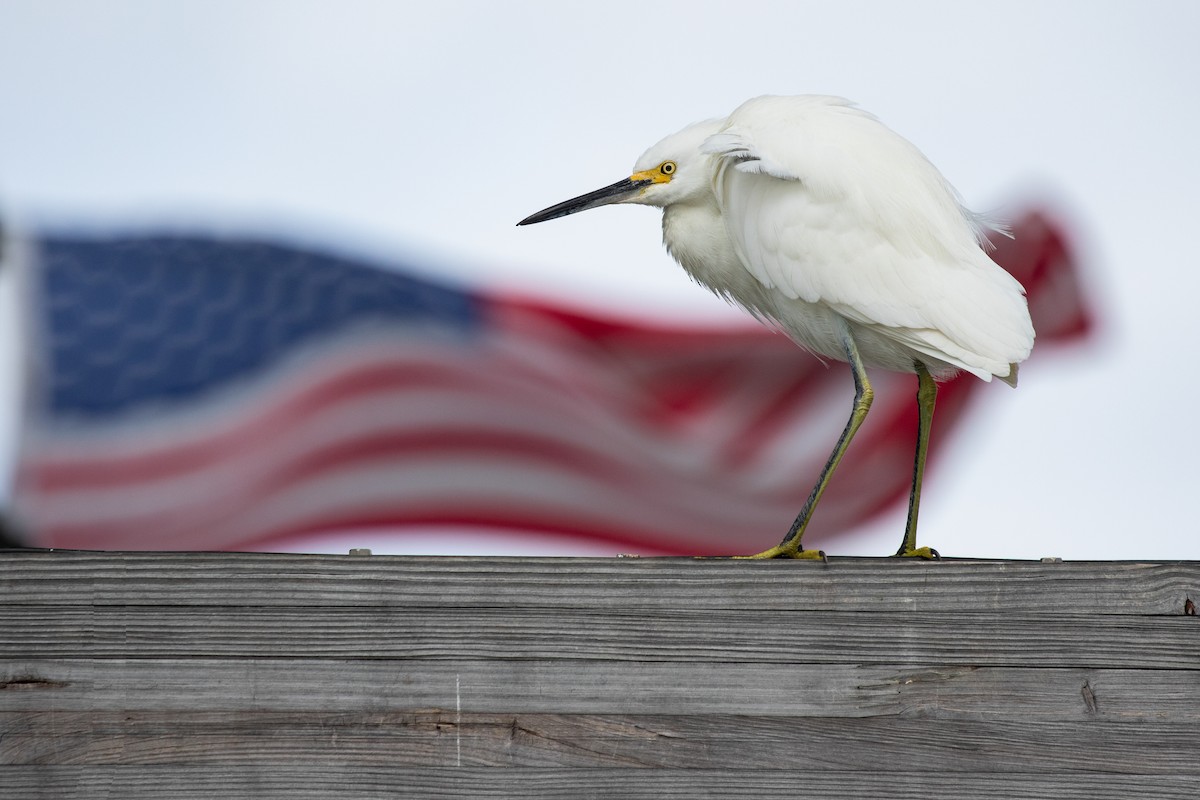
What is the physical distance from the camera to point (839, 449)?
1.97 metres

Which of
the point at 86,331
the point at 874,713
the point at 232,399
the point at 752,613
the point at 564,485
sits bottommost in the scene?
the point at 874,713

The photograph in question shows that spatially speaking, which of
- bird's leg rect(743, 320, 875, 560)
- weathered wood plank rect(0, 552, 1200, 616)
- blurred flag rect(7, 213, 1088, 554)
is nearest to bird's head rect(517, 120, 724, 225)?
bird's leg rect(743, 320, 875, 560)

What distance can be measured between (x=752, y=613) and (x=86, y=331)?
522cm

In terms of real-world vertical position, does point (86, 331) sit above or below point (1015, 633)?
above

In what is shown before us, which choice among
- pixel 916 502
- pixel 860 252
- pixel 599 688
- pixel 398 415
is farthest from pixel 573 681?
pixel 398 415

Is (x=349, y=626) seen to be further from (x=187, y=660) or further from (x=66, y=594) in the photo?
(x=66, y=594)

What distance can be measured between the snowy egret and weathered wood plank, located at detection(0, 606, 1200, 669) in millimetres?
701

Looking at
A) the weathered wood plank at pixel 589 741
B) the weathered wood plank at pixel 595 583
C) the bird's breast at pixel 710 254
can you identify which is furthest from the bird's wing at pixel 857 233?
the weathered wood plank at pixel 589 741

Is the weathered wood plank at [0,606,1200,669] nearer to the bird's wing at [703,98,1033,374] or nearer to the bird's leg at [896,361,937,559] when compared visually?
the bird's leg at [896,361,937,559]

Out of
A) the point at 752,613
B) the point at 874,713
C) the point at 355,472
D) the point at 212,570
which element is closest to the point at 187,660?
the point at 212,570

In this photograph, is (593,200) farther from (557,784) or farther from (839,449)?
(557,784)

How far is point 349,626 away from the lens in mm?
1174

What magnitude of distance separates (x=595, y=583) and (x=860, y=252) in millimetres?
1111

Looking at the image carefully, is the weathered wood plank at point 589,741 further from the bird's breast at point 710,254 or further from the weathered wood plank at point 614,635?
the bird's breast at point 710,254
